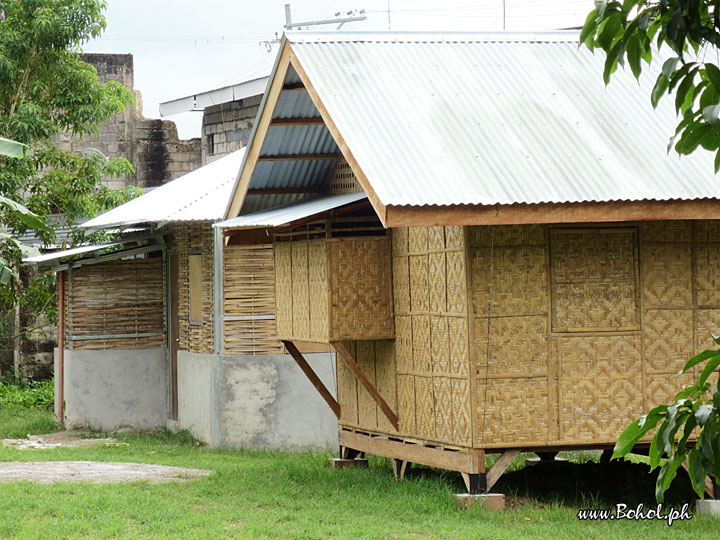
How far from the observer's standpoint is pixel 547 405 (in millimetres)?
9359

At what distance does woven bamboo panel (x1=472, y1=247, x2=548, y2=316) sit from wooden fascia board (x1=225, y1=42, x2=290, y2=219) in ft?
9.07

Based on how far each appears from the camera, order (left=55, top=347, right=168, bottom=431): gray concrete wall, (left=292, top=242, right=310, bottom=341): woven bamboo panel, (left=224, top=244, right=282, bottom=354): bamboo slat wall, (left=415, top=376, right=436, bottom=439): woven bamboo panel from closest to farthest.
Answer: (left=415, top=376, right=436, bottom=439): woven bamboo panel → (left=292, top=242, right=310, bottom=341): woven bamboo panel → (left=224, top=244, right=282, bottom=354): bamboo slat wall → (left=55, top=347, right=168, bottom=431): gray concrete wall

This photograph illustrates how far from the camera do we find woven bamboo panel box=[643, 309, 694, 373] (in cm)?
959

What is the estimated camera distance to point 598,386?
31.0 feet

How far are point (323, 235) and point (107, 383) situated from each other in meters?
6.48

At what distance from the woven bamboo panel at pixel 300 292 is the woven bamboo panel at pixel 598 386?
8.65ft

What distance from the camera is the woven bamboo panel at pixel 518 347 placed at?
9.33m

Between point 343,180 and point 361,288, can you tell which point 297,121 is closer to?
point 343,180

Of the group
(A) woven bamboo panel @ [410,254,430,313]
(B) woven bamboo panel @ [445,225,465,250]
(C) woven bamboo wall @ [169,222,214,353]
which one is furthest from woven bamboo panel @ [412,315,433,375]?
(C) woven bamboo wall @ [169,222,214,353]

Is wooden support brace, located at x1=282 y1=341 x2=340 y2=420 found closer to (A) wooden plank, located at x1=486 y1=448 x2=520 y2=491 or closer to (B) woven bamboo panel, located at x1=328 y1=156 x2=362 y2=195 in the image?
(B) woven bamboo panel, located at x1=328 y1=156 x2=362 y2=195

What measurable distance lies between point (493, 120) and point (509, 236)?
44.6 inches

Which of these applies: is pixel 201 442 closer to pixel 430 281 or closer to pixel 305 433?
pixel 305 433

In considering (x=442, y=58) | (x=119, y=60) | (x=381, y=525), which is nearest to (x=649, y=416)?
(x=381, y=525)

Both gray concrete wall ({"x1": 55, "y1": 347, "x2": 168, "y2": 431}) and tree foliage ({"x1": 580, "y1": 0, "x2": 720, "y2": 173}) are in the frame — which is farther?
gray concrete wall ({"x1": 55, "y1": 347, "x2": 168, "y2": 431})
